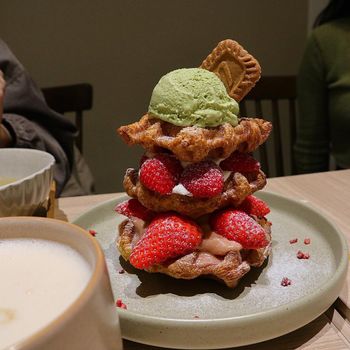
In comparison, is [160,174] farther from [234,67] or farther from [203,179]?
[234,67]

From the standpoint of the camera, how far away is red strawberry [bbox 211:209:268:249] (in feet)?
2.39

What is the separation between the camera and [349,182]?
3.75ft

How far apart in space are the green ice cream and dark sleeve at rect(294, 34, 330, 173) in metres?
1.25

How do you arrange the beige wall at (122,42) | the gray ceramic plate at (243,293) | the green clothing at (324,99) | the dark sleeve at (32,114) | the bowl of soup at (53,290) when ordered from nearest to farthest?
the bowl of soup at (53,290) < the gray ceramic plate at (243,293) < the dark sleeve at (32,114) < the green clothing at (324,99) < the beige wall at (122,42)

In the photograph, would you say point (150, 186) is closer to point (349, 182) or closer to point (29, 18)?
point (349, 182)

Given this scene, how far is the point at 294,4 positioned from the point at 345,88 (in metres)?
1.09

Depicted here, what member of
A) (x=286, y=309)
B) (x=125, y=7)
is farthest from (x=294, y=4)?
(x=286, y=309)

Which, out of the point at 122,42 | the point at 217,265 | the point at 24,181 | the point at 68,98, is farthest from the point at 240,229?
the point at 122,42

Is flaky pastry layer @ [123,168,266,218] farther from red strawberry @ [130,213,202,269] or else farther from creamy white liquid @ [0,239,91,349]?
creamy white liquid @ [0,239,91,349]

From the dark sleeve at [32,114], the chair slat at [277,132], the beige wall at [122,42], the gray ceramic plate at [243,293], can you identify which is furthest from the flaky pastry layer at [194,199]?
the beige wall at [122,42]

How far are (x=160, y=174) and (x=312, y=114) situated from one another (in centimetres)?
136

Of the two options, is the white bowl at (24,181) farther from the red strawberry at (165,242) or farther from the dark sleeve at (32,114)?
the dark sleeve at (32,114)

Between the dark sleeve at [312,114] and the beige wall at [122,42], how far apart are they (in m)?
0.84

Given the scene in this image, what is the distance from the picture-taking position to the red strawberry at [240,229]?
73 centimetres
